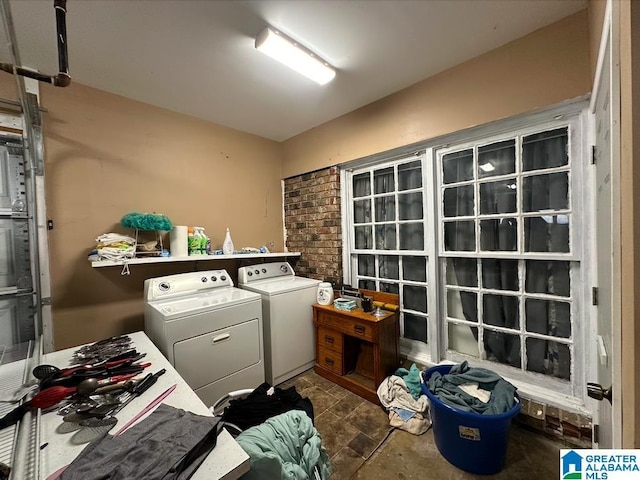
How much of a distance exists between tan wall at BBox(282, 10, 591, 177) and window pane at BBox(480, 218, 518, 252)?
75 cm

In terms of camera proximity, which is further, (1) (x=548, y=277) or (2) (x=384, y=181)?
(2) (x=384, y=181)

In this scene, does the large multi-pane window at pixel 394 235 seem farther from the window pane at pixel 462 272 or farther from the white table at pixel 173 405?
the white table at pixel 173 405

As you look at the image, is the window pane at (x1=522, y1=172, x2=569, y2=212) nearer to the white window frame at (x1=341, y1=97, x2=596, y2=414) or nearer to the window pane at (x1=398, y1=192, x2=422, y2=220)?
the white window frame at (x1=341, y1=97, x2=596, y2=414)

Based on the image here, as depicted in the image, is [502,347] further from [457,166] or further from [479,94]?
[479,94]

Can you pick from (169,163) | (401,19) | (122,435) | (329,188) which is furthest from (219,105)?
(122,435)

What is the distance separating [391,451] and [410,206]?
74.9 inches

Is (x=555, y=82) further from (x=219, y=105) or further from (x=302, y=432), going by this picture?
(x=219, y=105)

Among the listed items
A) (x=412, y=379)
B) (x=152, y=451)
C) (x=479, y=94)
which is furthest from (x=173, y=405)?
(x=479, y=94)

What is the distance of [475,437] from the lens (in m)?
1.37

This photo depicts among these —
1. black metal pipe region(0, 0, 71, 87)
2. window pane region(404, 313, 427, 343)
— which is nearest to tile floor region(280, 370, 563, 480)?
window pane region(404, 313, 427, 343)

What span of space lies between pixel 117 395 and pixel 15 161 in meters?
1.76

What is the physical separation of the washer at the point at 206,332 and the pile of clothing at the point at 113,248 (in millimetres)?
297

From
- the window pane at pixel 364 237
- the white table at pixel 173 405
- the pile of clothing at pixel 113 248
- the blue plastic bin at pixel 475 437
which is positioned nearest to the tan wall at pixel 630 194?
the blue plastic bin at pixel 475 437

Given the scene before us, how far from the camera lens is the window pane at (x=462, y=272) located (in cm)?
202
